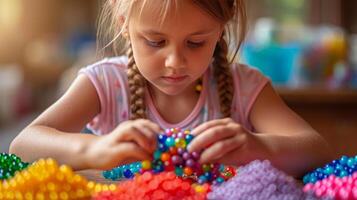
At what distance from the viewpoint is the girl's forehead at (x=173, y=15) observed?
2.57 feet

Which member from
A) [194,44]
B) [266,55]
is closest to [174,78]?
[194,44]

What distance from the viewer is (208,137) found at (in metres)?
0.64

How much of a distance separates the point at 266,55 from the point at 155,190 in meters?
1.97

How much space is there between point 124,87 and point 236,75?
179 mm

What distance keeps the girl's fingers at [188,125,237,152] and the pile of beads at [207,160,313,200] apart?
0.13 feet

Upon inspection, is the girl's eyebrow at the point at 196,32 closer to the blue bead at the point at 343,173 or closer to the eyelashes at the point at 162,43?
the eyelashes at the point at 162,43

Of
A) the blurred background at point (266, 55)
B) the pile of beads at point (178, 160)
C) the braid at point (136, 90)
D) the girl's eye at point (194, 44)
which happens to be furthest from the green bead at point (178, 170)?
the blurred background at point (266, 55)

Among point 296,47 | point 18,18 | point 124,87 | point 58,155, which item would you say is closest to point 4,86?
point 18,18

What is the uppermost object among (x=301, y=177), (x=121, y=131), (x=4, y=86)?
(x=121, y=131)

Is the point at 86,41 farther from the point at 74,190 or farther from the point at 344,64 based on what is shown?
the point at 74,190

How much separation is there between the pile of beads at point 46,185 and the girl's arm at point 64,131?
106 millimetres

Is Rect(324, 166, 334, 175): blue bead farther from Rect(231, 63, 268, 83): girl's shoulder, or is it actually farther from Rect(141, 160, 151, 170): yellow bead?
Rect(231, 63, 268, 83): girl's shoulder

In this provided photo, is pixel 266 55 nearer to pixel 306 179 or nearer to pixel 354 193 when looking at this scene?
pixel 306 179

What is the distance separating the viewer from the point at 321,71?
2.62 meters
